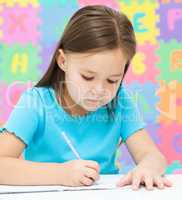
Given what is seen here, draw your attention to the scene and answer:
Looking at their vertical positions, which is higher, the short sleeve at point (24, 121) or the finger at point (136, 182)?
the short sleeve at point (24, 121)

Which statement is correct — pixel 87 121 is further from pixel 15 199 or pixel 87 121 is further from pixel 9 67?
pixel 9 67

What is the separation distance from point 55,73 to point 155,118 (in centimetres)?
79

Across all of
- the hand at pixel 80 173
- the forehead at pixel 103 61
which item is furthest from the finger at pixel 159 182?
the forehead at pixel 103 61

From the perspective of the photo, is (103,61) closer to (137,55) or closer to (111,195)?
(111,195)

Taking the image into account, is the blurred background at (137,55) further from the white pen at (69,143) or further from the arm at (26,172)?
the arm at (26,172)

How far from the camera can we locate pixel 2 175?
32.3 inches

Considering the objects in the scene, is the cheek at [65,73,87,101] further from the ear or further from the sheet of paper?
the sheet of paper

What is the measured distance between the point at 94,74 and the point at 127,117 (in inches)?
8.7

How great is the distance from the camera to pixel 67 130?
1003mm

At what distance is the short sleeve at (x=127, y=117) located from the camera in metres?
1.05

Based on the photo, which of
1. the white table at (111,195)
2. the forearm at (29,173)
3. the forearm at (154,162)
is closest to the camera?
the white table at (111,195)

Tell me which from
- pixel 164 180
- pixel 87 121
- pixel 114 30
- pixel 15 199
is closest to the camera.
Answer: pixel 15 199

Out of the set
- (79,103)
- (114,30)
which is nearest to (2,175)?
(79,103)

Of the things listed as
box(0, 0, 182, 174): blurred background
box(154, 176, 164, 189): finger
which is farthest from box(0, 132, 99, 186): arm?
box(0, 0, 182, 174): blurred background
